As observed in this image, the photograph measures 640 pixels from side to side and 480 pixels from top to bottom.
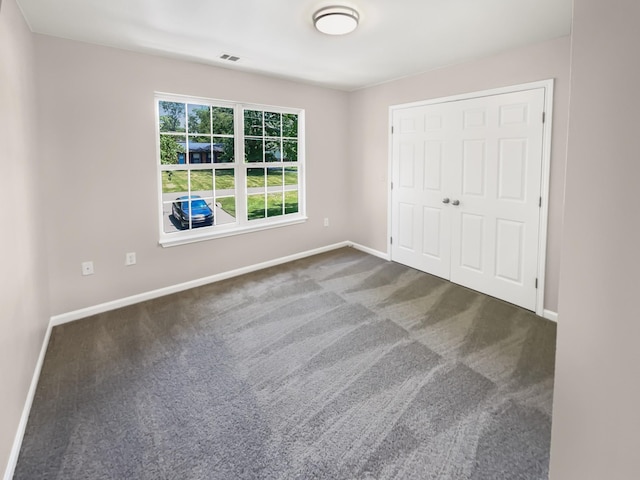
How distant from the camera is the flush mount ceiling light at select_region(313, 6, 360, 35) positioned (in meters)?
2.37

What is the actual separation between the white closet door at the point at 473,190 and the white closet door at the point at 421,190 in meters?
0.01

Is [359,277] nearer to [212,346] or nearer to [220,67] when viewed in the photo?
[212,346]

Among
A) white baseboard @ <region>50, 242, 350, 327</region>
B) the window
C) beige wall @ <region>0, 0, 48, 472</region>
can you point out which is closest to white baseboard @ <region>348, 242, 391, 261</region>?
white baseboard @ <region>50, 242, 350, 327</region>

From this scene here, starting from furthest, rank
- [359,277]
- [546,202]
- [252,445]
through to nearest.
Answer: [359,277]
[546,202]
[252,445]

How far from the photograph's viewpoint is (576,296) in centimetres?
101

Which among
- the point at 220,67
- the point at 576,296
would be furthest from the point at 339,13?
the point at 576,296

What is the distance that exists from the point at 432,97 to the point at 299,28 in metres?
1.88

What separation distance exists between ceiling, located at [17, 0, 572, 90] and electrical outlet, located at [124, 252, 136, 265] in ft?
6.11

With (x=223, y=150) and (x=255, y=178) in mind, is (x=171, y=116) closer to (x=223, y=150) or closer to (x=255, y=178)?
(x=223, y=150)

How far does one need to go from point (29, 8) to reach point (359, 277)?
3.63 metres

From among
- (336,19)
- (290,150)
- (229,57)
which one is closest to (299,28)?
(336,19)

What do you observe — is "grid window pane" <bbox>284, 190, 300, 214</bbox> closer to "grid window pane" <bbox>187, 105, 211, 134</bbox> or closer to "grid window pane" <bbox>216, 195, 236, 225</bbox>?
"grid window pane" <bbox>216, 195, 236, 225</bbox>

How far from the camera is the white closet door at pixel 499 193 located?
322cm

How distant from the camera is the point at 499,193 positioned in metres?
3.50
